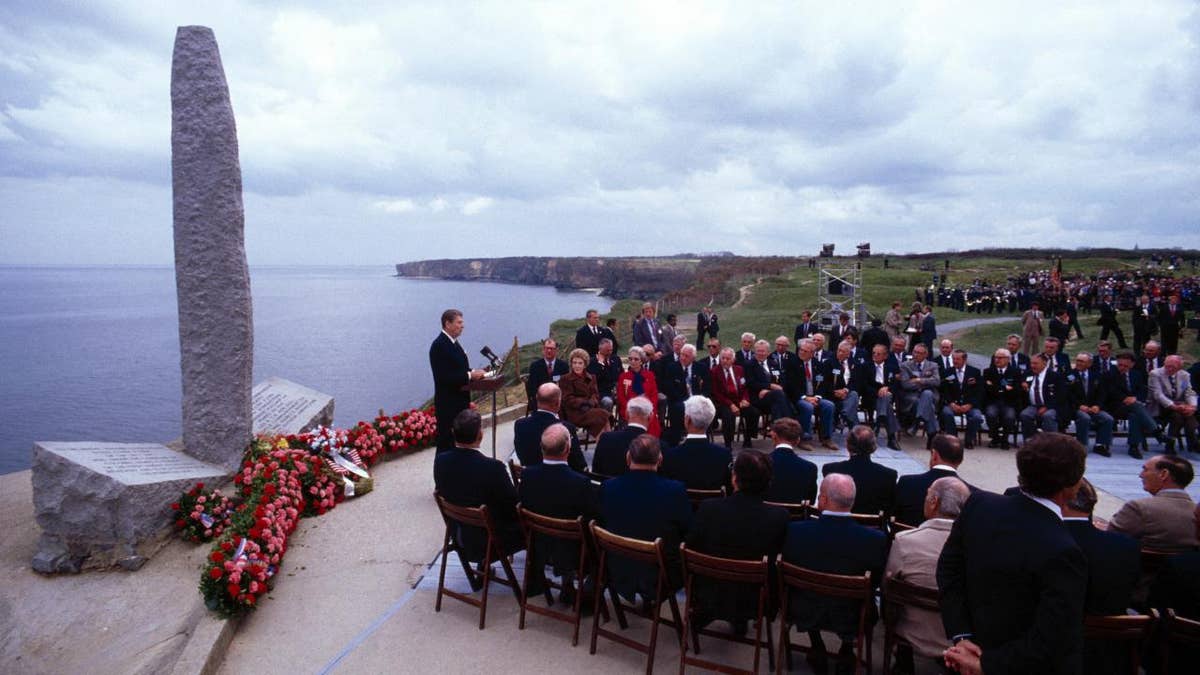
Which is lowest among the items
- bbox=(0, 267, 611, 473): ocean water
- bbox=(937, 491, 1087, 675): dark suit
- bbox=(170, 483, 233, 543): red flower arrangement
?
bbox=(0, 267, 611, 473): ocean water

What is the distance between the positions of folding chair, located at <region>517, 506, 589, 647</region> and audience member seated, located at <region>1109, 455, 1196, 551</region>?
3134 millimetres

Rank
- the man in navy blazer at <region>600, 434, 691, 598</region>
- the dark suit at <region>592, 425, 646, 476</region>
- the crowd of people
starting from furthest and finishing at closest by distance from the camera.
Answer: the dark suit at <region>592, 425, 646, 476</region> < the man in navy blazer at <region>600, 434, 691, 598</region> < the crowd of people

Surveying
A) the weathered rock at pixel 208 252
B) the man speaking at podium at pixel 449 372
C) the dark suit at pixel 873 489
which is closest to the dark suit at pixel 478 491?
the man speaking at podium at pixel 449 372

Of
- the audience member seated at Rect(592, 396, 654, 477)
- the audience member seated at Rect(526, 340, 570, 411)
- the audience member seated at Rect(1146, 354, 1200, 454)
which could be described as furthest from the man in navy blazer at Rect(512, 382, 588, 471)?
the audience member seated at Rect(1146, 354, 1200, 454)

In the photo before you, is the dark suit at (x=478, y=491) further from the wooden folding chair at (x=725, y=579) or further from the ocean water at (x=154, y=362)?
the ocean water at (x=154, y=362)

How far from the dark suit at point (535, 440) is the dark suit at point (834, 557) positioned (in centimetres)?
262

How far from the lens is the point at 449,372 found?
704cm

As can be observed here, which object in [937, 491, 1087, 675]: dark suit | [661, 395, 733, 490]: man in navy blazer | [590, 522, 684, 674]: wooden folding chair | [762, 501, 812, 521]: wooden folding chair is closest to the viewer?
[937, 491, 1087, 675]: dark suit

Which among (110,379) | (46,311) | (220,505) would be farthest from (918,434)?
(46,311)

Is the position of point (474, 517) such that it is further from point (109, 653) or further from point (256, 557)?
point (109, 653)

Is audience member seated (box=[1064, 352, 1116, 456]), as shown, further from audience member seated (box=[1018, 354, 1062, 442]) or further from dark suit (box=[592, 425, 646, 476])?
dark suit (box=[592, 425, 646, 476])

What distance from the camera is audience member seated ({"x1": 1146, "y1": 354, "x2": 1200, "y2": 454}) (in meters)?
8.78

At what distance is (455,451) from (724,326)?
77.9 ft

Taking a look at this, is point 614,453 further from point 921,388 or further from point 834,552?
point 921,388
